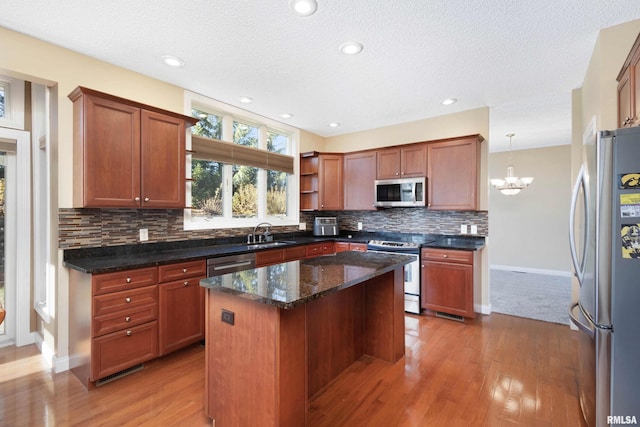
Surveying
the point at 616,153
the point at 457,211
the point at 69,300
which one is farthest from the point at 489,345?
the point at 69,300

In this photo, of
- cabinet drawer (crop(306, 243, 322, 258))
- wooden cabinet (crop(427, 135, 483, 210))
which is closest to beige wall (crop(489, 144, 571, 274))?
Answer: wooden cabinet (crop(427, 135, 483, 210))

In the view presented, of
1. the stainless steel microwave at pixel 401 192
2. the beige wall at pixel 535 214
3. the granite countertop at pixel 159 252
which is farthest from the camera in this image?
the beige wall at pixel 535 214

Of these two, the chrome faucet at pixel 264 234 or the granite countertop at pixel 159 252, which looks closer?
the granite countertop at pixel 159 252

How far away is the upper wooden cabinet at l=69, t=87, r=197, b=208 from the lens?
2424 millimetres

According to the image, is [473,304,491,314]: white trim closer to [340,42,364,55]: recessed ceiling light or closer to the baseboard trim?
[340,42,364,55]: recessed ceiling light

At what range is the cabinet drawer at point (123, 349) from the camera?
223 centimetres

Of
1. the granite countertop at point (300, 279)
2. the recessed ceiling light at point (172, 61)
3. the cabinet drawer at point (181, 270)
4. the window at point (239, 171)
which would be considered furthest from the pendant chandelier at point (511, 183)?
the recessed ceiling light at point (172, 61)

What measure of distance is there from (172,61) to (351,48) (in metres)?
1.60

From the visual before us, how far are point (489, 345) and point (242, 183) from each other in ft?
11.4

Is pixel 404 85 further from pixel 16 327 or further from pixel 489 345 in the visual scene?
pixel 16 327

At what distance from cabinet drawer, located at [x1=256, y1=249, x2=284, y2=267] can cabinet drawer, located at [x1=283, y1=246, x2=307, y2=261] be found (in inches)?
3.5

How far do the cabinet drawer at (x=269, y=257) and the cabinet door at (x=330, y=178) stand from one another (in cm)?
142

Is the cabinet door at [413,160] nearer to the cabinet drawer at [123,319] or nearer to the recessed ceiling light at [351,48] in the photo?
the recessed ceiling light at [351,48]

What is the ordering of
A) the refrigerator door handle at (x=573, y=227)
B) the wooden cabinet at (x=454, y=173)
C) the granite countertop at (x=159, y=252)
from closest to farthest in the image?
the refrigerator door handle at (x=573, y=227), the granite countertop at (x=159, y=252), the wooden cabinet at (x=454, y=173)
